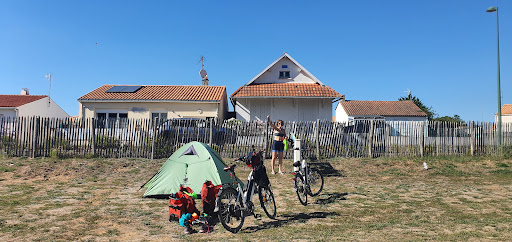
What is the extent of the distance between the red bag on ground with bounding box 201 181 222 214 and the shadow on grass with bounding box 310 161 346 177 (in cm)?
634

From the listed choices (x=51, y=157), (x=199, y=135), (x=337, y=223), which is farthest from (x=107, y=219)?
(x=51, y=157)

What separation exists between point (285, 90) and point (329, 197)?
542 inches

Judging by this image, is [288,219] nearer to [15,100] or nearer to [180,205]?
[180,205]

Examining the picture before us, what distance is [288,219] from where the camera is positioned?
19.1ft

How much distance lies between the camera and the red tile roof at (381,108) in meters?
32.7

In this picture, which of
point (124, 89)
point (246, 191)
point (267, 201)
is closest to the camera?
point (246, 191)

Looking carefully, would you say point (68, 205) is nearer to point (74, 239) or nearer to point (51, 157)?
point (74, 239)

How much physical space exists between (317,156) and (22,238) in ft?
33.4

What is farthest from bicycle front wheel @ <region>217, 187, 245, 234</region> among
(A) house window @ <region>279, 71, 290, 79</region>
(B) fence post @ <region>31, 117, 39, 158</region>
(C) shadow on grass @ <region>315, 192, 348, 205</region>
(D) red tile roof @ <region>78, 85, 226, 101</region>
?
Answer: (A) house window @ <region>279, 71, 290, 79</region>

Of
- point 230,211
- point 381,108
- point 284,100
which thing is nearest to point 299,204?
point 230,211

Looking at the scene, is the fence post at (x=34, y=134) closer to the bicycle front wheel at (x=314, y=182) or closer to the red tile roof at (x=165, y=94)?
the red tile roof at (x=165, y=94)

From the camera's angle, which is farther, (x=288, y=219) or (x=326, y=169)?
(x=326, y=169)

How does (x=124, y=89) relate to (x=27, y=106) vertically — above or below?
above

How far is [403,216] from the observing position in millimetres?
5977
